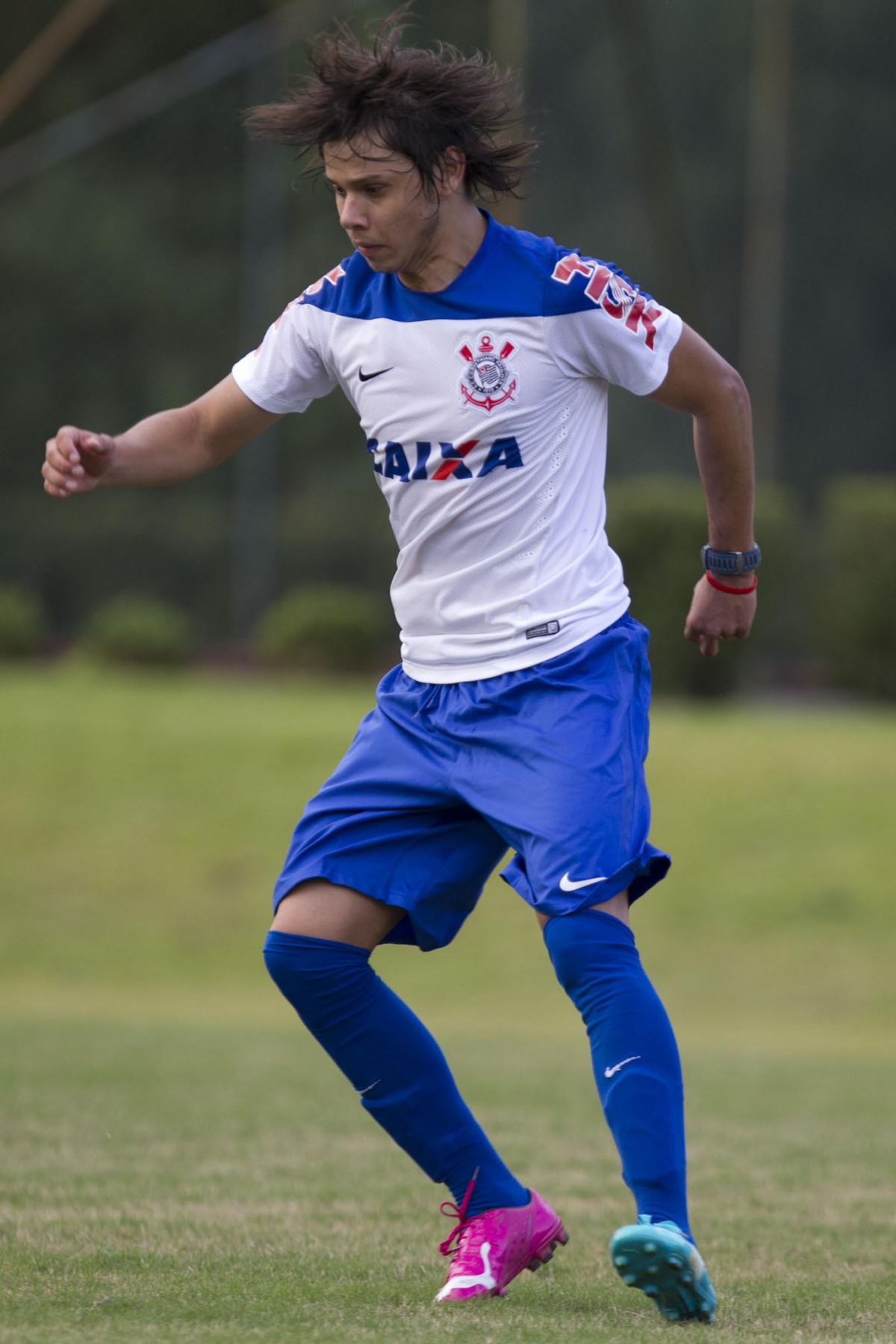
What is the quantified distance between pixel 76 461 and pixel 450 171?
34.5 inches

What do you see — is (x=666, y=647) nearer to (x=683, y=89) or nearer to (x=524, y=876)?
(x=683, y=89)

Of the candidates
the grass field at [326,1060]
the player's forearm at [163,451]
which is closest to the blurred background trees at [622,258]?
the grass field at [326,1060]

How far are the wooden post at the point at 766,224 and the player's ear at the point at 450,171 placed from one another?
16041 millimetres

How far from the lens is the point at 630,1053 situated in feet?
9.85

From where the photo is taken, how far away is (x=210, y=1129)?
5.53 meters

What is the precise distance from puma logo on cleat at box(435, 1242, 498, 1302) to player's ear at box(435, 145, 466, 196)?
1.91 meters

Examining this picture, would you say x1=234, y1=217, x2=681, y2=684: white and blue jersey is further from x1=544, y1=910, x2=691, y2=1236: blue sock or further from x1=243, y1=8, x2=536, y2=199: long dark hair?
x1=544, y1=910, x2=691, y2=1236: blue sock

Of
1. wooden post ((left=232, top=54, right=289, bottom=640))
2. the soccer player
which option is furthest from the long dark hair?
wooden post ((left=232, top=54, right=289, bottom=640))

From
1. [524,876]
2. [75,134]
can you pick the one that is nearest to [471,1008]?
[524,876]

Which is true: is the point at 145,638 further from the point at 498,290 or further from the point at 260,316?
the point at 498,290

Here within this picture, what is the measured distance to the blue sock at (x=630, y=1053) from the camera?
293 centimetres

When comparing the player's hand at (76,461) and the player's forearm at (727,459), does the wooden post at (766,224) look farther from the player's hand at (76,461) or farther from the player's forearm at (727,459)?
the player's hand at (76,461)

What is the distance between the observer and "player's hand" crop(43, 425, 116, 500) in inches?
131

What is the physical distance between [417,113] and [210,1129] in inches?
136
